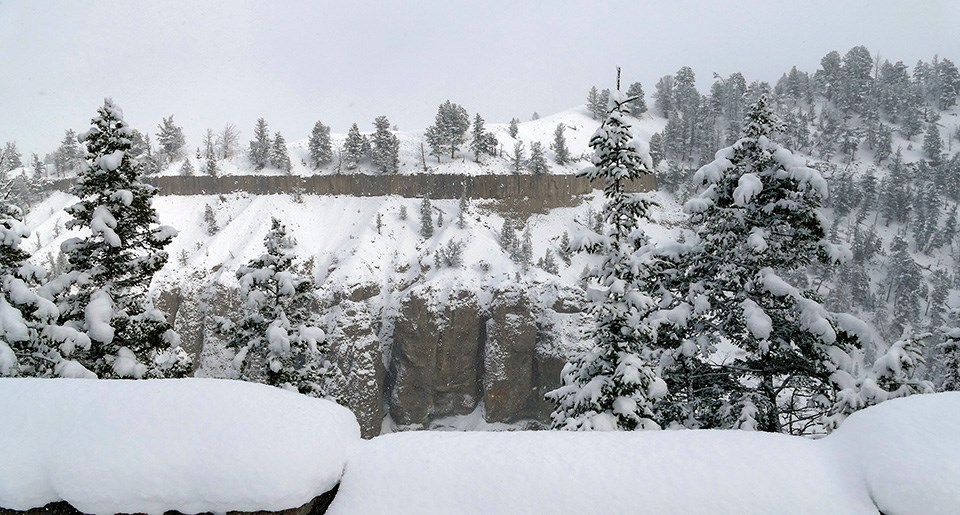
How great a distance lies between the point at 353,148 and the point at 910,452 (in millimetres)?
74557

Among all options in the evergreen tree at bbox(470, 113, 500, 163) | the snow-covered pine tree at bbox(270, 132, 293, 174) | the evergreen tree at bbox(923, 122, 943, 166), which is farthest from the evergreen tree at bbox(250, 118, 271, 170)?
the evergreen tree at bbox(923, 122, 943, 166)

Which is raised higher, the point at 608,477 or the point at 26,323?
the point at 608,477

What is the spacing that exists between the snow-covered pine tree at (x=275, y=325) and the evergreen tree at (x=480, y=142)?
61.6 m

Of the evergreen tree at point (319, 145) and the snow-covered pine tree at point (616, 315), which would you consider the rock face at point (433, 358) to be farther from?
the snow-covered pine tree at point (616, 315)

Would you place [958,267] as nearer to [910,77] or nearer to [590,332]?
[910,77]

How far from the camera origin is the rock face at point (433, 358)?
160ft

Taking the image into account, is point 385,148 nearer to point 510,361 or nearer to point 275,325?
point 510,361

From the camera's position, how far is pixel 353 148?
71938 mm

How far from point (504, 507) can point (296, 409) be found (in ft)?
7.22

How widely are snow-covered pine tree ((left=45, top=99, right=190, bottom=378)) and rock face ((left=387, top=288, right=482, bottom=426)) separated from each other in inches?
1430

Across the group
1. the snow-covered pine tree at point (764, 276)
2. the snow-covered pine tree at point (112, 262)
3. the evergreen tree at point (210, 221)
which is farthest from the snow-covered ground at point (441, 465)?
the evergreen tree at point (210, 221)

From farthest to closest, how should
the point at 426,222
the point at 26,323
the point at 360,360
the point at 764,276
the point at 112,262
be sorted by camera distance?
the point at 426,222
the point at 360,360
the point at 112,262
the point at 26,323
the point at 764,276

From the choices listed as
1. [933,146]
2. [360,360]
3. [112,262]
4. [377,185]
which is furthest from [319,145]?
[933,146]

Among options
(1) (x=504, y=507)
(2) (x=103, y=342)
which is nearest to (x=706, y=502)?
(1) (x=504, y=507)
